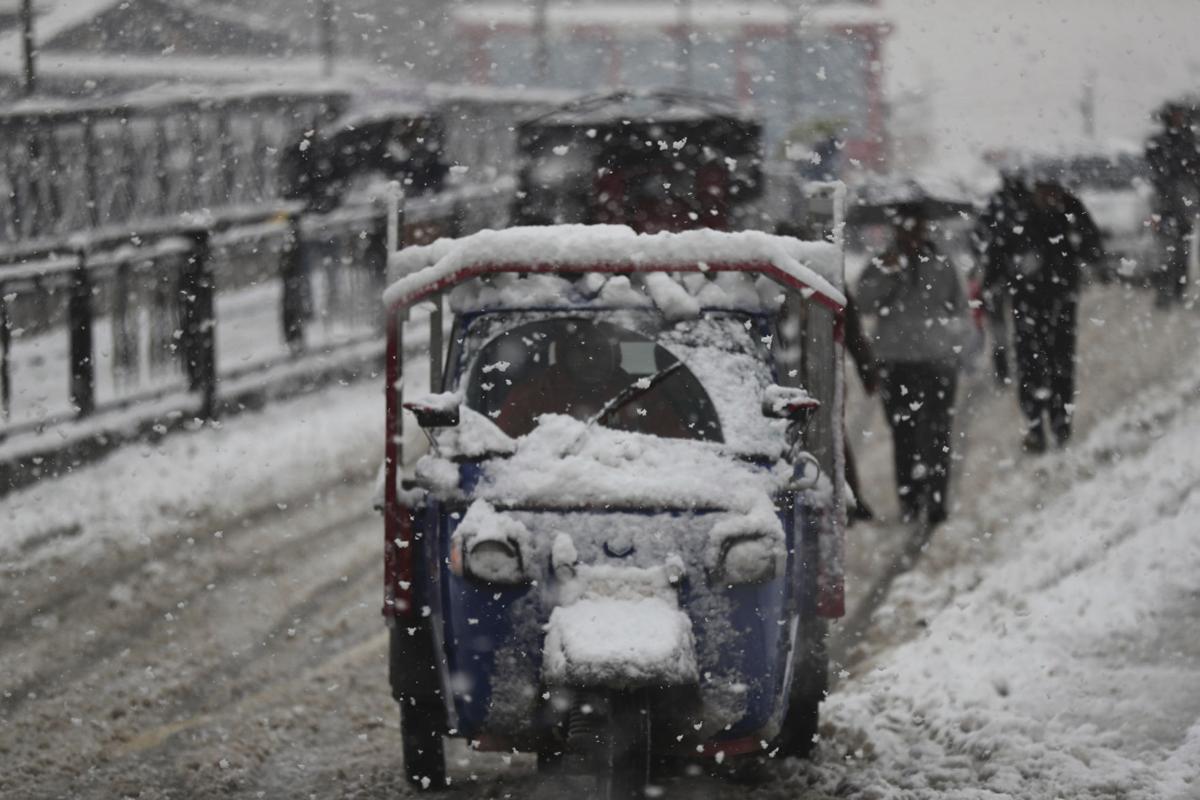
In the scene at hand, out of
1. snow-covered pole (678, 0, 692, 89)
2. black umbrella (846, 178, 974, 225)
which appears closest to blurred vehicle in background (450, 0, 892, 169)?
snow-covered pole (678, 0, 692, 89)

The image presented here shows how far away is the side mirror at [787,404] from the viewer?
14.9 ft

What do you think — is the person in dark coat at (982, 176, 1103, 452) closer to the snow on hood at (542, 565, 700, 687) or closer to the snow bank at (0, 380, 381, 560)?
the snow bank at (0, 380, 381, 560)

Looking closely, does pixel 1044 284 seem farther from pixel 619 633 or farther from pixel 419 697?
pixel 619 633

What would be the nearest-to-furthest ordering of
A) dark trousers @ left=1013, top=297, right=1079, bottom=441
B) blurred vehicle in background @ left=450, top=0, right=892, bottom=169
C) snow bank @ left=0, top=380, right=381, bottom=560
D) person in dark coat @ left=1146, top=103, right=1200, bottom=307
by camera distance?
snow bank @ left=0, top=380, right=381, bottom=560 → dark trousers @ left=1013, top=297, right=1079, bottom=441 → person in dark coat @ left=1146, top=103, right=1200, bottom=307 → blurred vehicle in background @ left=450, top=0, right=892, bottom=169

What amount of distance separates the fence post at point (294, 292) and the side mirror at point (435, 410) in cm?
1009

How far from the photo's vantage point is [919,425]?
31.3 ft

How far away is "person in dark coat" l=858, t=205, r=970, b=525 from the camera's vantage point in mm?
9336

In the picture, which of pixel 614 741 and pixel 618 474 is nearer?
pixel 614 741

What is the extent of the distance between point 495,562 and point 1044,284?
7.42 m

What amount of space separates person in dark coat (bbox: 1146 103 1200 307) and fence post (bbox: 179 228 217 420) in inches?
395

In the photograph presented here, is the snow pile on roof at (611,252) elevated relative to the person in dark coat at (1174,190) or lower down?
elevated

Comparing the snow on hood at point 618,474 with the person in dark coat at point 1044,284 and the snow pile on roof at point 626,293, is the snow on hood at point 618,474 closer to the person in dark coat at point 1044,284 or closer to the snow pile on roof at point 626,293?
the snow pile on roof at point 626,293

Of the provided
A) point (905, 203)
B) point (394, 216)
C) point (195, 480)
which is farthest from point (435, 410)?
point (195, 480)

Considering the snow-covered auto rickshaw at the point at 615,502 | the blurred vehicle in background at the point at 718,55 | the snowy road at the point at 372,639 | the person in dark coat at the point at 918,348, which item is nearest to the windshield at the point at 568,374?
the snow-covered auto rickshaw at the point at 615,502
